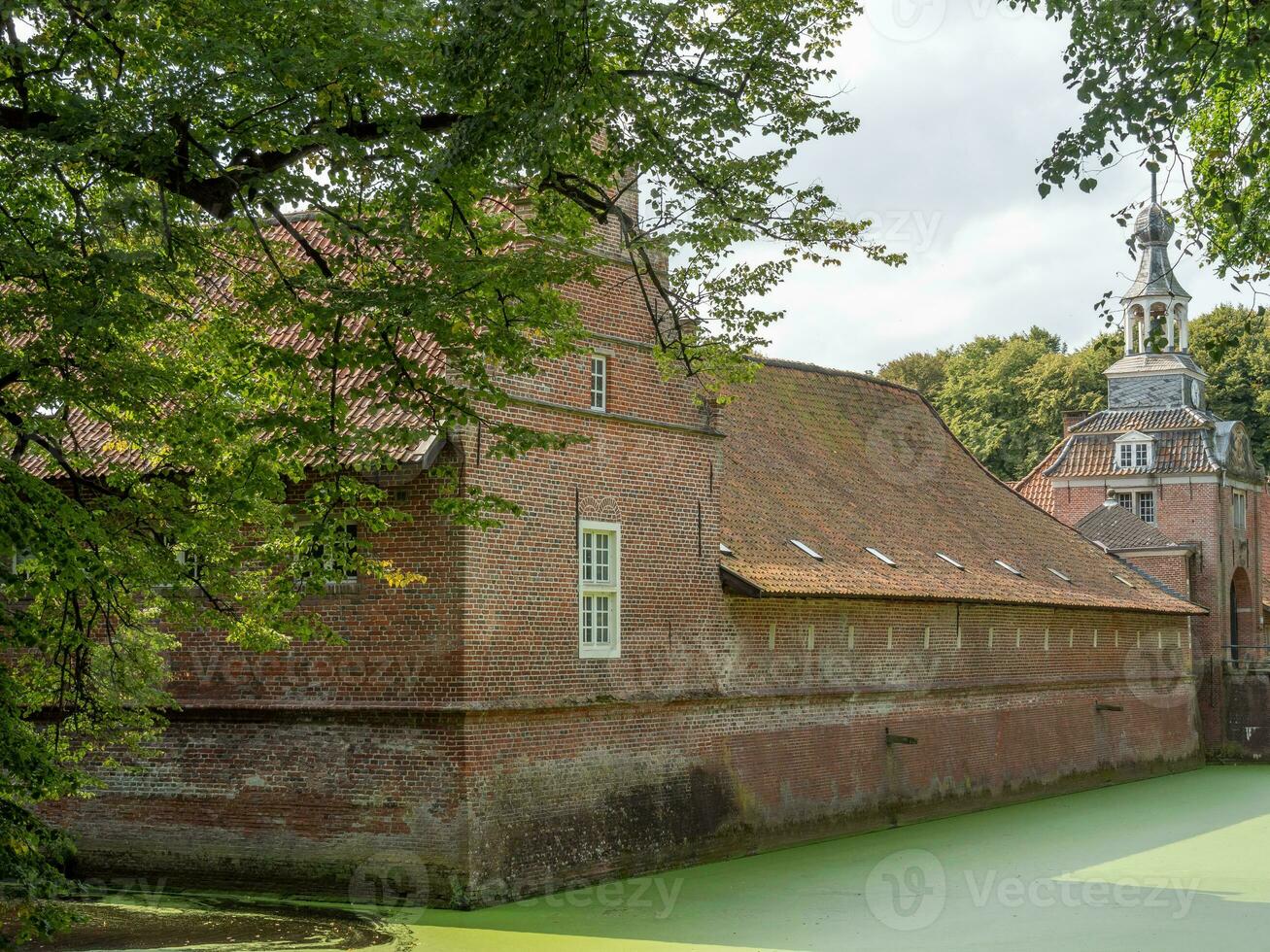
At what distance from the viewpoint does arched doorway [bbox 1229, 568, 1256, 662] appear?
42500 millimetres

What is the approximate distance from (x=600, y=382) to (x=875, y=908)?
667cm

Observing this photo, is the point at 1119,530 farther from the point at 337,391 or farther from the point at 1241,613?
the point at 337,391

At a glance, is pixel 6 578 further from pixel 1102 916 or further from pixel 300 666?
pixel 1102 916

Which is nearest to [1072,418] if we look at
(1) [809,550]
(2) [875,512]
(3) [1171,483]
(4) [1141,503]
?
(4) [1141,503]

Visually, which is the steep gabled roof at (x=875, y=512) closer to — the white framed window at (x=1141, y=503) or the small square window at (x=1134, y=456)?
the white framed window at (x=1141, y=503)

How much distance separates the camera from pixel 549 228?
12367 mm

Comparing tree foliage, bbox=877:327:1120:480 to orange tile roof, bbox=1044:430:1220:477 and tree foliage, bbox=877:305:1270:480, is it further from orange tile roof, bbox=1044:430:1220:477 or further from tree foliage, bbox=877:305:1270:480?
orange tile roof, bbox=1044:430:1220:477

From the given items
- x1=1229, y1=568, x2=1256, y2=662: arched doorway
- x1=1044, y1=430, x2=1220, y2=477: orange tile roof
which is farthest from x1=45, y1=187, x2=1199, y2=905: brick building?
x1=1229, y1=568, x2=1256, y2=662: arched doorway

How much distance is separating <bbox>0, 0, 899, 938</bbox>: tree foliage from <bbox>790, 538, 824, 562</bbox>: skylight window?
29.1ft

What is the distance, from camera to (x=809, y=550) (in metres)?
22.2

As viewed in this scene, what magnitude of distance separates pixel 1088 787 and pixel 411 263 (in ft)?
73.2

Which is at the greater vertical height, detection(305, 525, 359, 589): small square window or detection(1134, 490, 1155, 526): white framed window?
detection(1134, 490, 1155, 526): white framed window

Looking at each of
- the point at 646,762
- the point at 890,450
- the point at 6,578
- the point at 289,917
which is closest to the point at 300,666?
the point at 289,917

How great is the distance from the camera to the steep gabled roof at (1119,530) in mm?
39656
